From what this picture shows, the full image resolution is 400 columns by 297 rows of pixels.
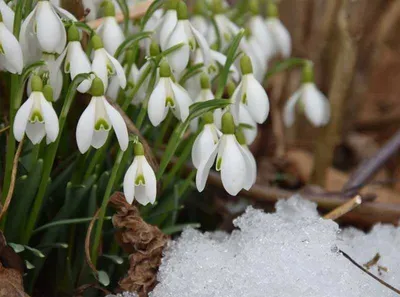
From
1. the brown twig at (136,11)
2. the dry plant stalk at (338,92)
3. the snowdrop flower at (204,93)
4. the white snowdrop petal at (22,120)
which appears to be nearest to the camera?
the white snowdrop petal at (22,120)

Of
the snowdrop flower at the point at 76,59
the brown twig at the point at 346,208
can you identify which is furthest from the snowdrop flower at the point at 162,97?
the brown twig at the point at 346,208

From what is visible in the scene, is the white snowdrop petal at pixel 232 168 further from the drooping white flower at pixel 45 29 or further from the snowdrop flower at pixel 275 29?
the snowdrop flower at pixel 275 29

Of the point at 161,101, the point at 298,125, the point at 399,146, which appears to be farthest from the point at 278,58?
the point at 161,101

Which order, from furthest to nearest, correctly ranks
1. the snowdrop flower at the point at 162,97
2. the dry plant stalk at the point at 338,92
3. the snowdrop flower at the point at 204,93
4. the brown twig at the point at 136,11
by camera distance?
the dry plant stalk at the point at 338,92 < the brown twig at the point at 136,11 < the snowdrop flower at the point at 204,93 < the snowdrop flower at the point at 162,97

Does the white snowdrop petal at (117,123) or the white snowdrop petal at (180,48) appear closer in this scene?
the white snowdrop petal at (117,123)

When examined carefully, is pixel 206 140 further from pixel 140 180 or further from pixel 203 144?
pixel 140 180

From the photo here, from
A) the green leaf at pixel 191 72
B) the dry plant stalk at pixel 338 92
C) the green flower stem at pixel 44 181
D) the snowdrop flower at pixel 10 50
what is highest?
the snowdrop flower at pixel 10 50
